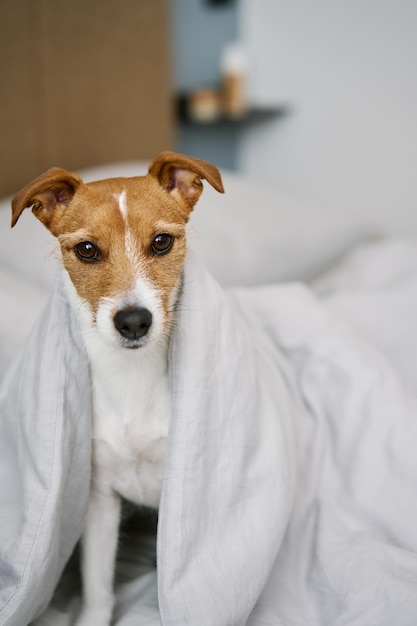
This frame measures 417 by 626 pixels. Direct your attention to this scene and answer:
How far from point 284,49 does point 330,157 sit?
74 cm

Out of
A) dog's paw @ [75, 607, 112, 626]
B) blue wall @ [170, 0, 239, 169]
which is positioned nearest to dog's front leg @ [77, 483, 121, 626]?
dog's paw @ [75, 607, 112, 626]

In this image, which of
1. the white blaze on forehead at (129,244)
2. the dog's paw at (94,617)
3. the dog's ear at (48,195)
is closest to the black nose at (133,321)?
the white blaze on forehead at (129,244)

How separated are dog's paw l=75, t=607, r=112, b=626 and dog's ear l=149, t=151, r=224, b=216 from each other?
847 millimetres

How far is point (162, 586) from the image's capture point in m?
1.11

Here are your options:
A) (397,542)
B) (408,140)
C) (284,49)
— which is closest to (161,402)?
(397,542)

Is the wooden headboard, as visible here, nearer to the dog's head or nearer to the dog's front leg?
the dog's head

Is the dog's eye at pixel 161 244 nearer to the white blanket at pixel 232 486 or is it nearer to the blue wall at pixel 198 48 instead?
the white blanket at pixel 232 486

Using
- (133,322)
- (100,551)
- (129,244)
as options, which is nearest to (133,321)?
(133,322)

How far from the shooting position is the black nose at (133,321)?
1069mm

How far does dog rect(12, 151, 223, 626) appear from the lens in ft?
3.66

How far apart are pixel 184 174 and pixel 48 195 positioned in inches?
11.0

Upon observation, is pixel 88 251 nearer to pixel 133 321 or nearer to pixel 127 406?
pixel 133 321

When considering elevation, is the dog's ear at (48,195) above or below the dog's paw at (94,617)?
above

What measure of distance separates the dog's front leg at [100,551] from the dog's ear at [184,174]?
65 cm
